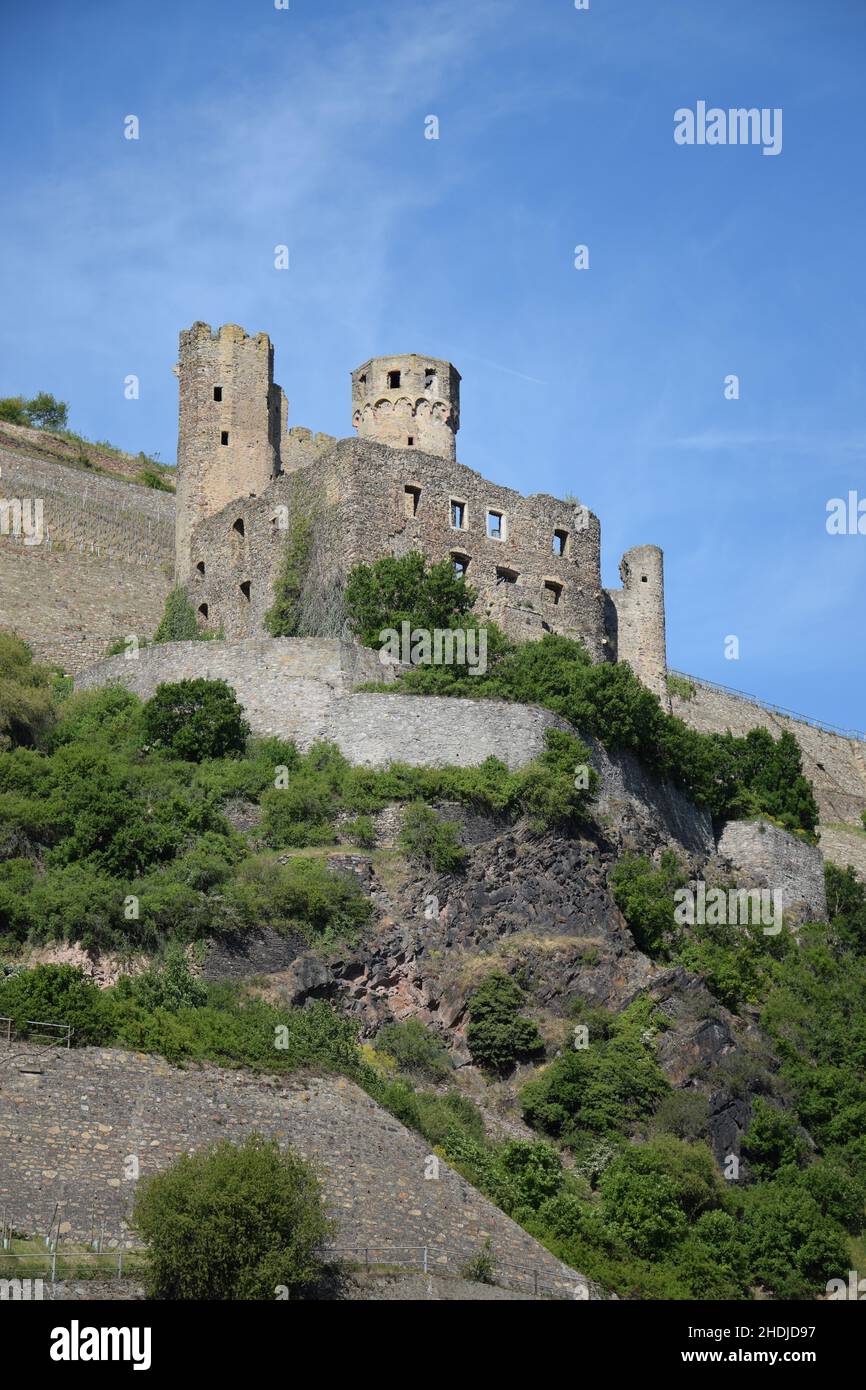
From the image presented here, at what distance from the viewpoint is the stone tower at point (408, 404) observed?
184ft

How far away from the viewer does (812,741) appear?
233ft

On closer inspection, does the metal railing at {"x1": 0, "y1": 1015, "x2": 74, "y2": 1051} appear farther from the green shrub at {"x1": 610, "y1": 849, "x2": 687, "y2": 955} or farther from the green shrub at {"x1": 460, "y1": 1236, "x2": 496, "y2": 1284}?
the green shrub at {"x1": 610, "y1": 849, "x2": 687, "y2": 955}

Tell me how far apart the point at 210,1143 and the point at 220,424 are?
29.3 m

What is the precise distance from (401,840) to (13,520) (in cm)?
1925

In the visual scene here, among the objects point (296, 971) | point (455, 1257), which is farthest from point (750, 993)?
point (455, 1257)

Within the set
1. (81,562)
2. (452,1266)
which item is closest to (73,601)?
(81,562)

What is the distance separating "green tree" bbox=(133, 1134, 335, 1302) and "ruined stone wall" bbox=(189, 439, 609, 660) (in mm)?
24395

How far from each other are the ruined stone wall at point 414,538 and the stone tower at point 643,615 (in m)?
3.16

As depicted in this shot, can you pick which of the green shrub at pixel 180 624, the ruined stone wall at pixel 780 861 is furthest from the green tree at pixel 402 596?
the ruined stone wall at pixel 780 861

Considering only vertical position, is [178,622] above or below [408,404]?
below

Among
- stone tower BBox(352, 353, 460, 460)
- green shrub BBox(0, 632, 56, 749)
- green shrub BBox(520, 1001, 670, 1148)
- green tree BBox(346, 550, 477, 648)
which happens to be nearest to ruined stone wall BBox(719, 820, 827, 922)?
green tree BBox(346, 550, 477, 648)

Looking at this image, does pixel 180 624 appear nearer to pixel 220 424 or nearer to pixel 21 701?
pixel 220 424

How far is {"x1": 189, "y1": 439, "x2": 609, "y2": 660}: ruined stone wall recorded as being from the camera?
52.3m

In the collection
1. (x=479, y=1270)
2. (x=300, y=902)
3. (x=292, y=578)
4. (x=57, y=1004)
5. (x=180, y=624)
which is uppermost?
(x=292, y=578)
